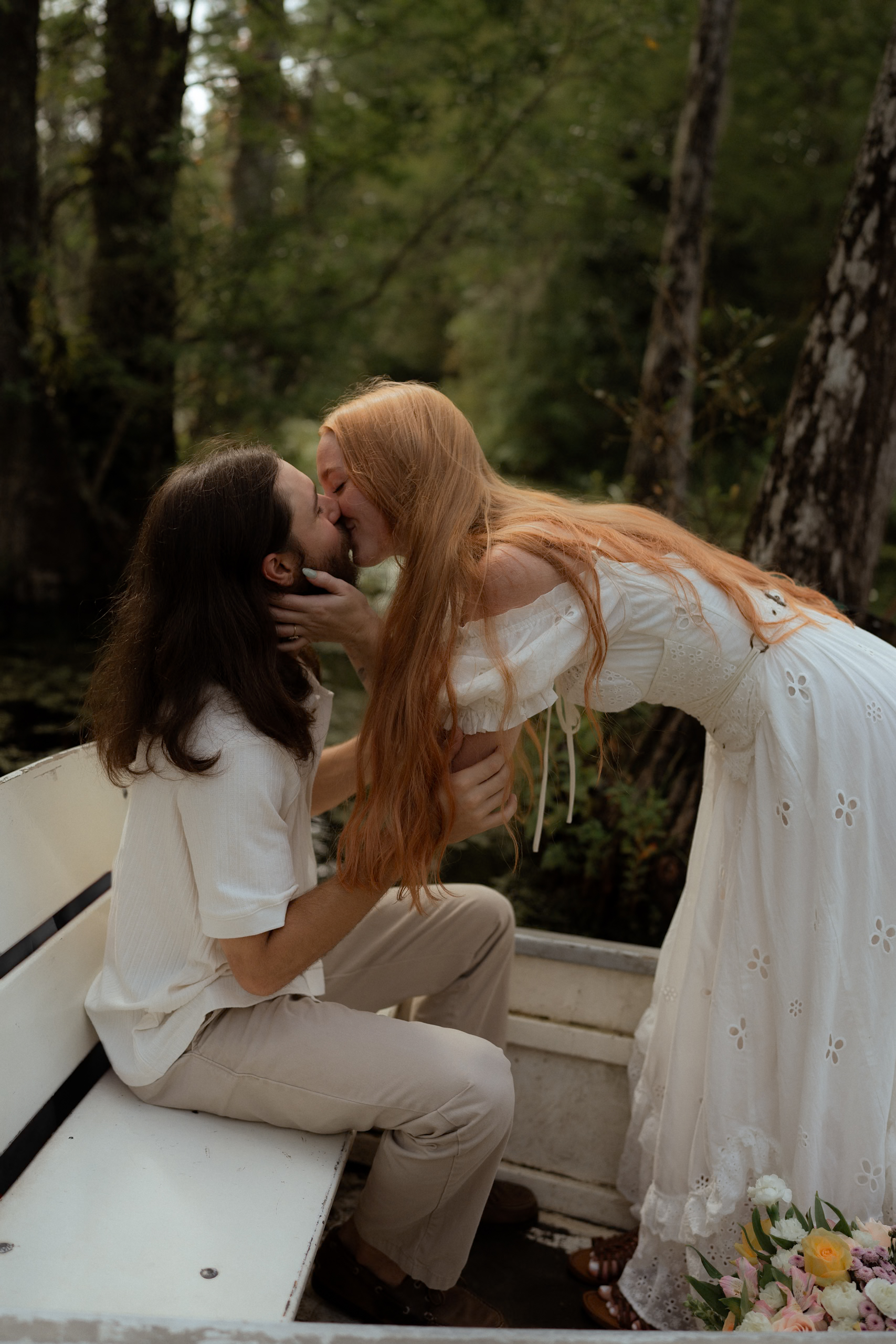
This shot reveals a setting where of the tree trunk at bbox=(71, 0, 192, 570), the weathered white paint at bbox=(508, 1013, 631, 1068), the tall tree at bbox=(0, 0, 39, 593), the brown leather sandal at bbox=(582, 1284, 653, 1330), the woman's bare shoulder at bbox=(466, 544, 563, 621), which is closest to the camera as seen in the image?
the woman's bare shoulder at bbox=(466, 544, 563, 621)

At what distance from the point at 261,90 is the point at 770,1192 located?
7.40m

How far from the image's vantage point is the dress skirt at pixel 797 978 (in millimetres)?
1746

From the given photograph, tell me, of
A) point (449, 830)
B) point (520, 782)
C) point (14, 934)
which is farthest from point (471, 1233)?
point (520, 782)

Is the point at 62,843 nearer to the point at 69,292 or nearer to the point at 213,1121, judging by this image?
the point at 213,1121

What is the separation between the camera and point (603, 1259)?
216 cm

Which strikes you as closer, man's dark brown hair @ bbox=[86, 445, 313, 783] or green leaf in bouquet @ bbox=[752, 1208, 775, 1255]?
green leaf in bouquet @ bbox=[752, 1208, 775, 1255]

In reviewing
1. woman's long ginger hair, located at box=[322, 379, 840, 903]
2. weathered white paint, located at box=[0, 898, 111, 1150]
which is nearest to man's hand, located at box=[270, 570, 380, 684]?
woman's long ginger hair, located at box=[322, 379, 840, 903]

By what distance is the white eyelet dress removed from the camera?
5.70 feet

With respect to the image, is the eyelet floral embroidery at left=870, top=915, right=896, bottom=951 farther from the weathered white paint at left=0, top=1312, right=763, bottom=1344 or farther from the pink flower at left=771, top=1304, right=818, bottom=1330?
the weathered white paint at left=0, top=1312, right=763, bottom=1344

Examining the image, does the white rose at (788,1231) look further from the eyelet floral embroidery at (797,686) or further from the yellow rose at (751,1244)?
the eyelet floral embroidery at (797,686)

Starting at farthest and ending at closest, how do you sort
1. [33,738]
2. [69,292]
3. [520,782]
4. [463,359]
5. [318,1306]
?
[463,359], [69,292], [33,738], [520,782], [318,1306]

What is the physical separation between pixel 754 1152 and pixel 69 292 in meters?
6.20

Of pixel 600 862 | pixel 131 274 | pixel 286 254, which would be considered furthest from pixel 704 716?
pixel 286 254

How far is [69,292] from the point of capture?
6391 millimetres
